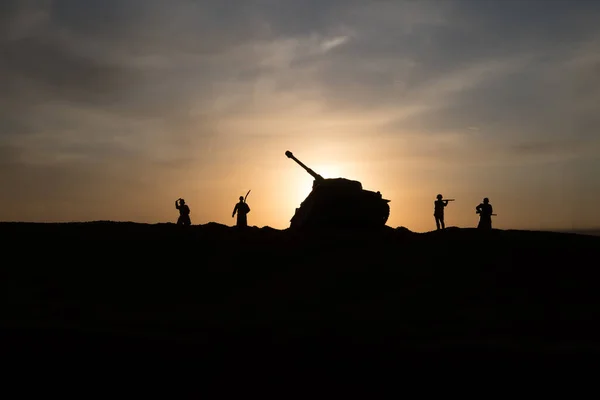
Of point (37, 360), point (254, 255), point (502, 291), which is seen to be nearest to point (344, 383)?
point (37, 360)

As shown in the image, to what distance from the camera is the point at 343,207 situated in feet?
77.0

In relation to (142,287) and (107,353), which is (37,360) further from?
(142,287)

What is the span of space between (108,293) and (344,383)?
887cm

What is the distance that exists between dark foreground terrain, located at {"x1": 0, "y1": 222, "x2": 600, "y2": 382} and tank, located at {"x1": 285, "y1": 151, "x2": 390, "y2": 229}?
2.26m

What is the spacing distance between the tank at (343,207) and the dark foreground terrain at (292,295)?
2.26 meters

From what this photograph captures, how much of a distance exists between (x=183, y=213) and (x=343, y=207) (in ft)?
21.4

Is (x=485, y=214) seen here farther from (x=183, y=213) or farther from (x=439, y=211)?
(x=183, y=213)

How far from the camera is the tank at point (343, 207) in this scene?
2339cm

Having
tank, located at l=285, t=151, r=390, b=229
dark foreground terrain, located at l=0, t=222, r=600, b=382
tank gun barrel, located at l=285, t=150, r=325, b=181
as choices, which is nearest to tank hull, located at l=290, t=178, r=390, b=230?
tank, located at l=285, t=151, r=390, b=229

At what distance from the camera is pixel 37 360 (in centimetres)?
834

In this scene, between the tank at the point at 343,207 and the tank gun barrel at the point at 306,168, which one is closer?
the tank at the point at 343,207

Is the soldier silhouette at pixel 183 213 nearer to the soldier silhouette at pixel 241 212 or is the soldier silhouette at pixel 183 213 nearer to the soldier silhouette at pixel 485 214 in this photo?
the soldier silhouette at pixel 241 212

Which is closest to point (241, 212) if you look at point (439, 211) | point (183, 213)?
point (183, 213)

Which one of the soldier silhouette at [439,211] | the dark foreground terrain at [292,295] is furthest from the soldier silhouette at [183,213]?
the soldier silhouette at [439,211]
